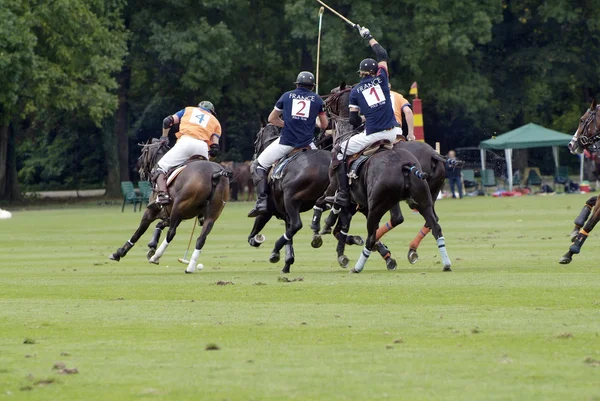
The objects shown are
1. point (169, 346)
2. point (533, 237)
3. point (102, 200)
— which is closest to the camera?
point (169, 346)

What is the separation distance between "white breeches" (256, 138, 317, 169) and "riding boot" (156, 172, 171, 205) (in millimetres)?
1469

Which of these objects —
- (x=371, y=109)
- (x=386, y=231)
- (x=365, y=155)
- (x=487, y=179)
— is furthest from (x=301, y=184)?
(x=487, y=179)

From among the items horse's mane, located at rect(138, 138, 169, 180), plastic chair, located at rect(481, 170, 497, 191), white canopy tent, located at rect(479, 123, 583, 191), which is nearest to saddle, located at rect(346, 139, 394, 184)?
horse's mane, located at rect(138, 138, 169, 180)

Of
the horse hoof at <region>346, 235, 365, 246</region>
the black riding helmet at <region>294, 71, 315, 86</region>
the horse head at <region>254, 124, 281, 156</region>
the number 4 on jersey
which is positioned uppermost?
the black riding helmet at <region>294, 71, 315, 86</region>

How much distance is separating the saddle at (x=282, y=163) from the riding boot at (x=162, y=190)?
5.49 feet

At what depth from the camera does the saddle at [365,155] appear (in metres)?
16.4

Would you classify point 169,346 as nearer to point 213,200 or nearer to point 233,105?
point 213,200

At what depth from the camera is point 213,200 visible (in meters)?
18.2

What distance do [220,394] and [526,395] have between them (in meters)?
1.66

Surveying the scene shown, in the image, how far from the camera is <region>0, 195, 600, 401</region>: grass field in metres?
7.74

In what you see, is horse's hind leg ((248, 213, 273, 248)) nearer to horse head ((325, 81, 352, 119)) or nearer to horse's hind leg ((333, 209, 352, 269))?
horse's hind leg ((333, 209, 352, 269))

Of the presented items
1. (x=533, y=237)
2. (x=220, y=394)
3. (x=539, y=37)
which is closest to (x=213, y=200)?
(x=533, y=237)

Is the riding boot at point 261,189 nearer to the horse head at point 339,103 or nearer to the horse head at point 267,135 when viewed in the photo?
the horse head at point 267,135

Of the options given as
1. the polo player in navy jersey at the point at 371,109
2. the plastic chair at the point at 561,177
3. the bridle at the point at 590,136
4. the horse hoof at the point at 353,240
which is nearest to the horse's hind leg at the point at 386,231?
the horse hoof at the point at 353,240
